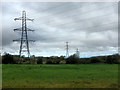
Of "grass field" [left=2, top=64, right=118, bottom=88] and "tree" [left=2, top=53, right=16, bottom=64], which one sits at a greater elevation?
"tree" [left=2, top=53, right=16, bottom=64]

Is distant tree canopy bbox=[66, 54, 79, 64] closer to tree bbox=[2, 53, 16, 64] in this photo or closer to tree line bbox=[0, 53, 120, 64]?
tree line bbox=[0, 53, 120, 64]

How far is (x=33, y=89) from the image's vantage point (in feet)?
44.0

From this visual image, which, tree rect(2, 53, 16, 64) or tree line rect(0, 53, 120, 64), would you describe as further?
tree line rect(0, 53, 120, 64)

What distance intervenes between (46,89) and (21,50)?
38431 mm

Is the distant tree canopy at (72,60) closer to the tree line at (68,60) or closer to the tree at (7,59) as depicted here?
the tree line at (68,60)

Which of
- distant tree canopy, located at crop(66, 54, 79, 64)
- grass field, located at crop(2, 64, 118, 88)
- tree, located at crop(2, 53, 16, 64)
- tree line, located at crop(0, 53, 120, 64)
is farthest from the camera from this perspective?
distant tree canopy, located at crop(66, 54, 79, 64)

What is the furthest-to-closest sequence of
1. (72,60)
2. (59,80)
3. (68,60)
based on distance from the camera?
(68,60) → (72,60) → (59,80)

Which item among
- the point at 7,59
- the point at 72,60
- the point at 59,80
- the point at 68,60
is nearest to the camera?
the point at 59,80

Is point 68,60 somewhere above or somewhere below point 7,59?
below

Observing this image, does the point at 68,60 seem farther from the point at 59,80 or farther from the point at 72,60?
the point at 59,80

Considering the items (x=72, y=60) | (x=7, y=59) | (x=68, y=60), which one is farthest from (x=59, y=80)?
(x=68, y=60)

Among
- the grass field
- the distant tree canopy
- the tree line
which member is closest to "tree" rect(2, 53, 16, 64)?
A: the tree line

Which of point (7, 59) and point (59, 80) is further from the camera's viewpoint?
point (7, 59)

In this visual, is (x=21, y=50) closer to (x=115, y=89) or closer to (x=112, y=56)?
(x=115, y=89)
